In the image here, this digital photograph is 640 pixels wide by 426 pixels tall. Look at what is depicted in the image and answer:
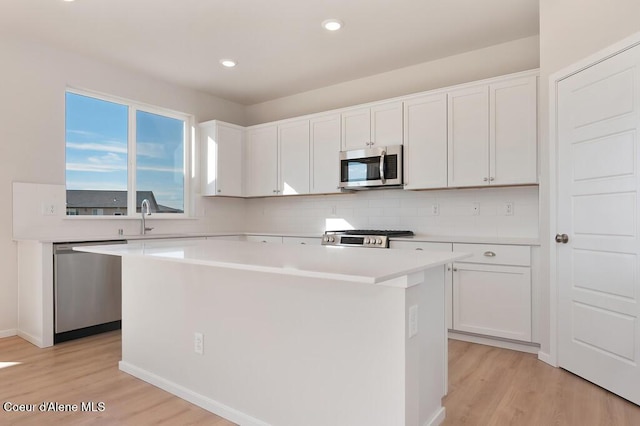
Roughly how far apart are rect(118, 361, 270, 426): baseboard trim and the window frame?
6.50 feet

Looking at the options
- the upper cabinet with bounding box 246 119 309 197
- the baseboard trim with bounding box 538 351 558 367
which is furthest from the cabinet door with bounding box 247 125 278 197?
the baseboard trim with bounding box 538 351 558 367

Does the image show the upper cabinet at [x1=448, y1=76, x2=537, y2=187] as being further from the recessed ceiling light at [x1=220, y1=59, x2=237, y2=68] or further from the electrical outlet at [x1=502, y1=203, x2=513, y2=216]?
the recessed ceiling light at [x1=220, y1=59, x2=237, y2=68]

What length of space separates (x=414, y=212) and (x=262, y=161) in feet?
6.56

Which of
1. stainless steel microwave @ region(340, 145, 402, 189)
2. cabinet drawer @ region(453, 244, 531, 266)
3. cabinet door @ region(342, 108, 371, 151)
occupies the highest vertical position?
cabinet door @ region(342, 108, 371, 151)

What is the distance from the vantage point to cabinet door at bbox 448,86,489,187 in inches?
138

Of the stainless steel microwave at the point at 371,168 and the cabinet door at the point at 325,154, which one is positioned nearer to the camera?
the stainless steel microwave at the point at 371,168

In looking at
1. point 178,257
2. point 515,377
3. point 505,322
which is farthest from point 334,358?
point 505,322

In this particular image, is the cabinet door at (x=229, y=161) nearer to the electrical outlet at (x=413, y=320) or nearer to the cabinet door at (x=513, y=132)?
the cabinet door at (x=513, y=132)

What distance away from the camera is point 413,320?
1.61 m

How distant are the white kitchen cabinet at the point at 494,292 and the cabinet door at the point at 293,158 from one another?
2.01 m

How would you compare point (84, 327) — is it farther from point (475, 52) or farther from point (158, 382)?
point (475, 52)

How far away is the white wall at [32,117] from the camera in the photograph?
11.4 feet

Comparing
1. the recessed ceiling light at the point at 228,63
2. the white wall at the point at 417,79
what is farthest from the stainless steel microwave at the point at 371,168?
the recessed ceiling light at the point at 228,63

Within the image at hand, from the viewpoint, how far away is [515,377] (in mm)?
2619
